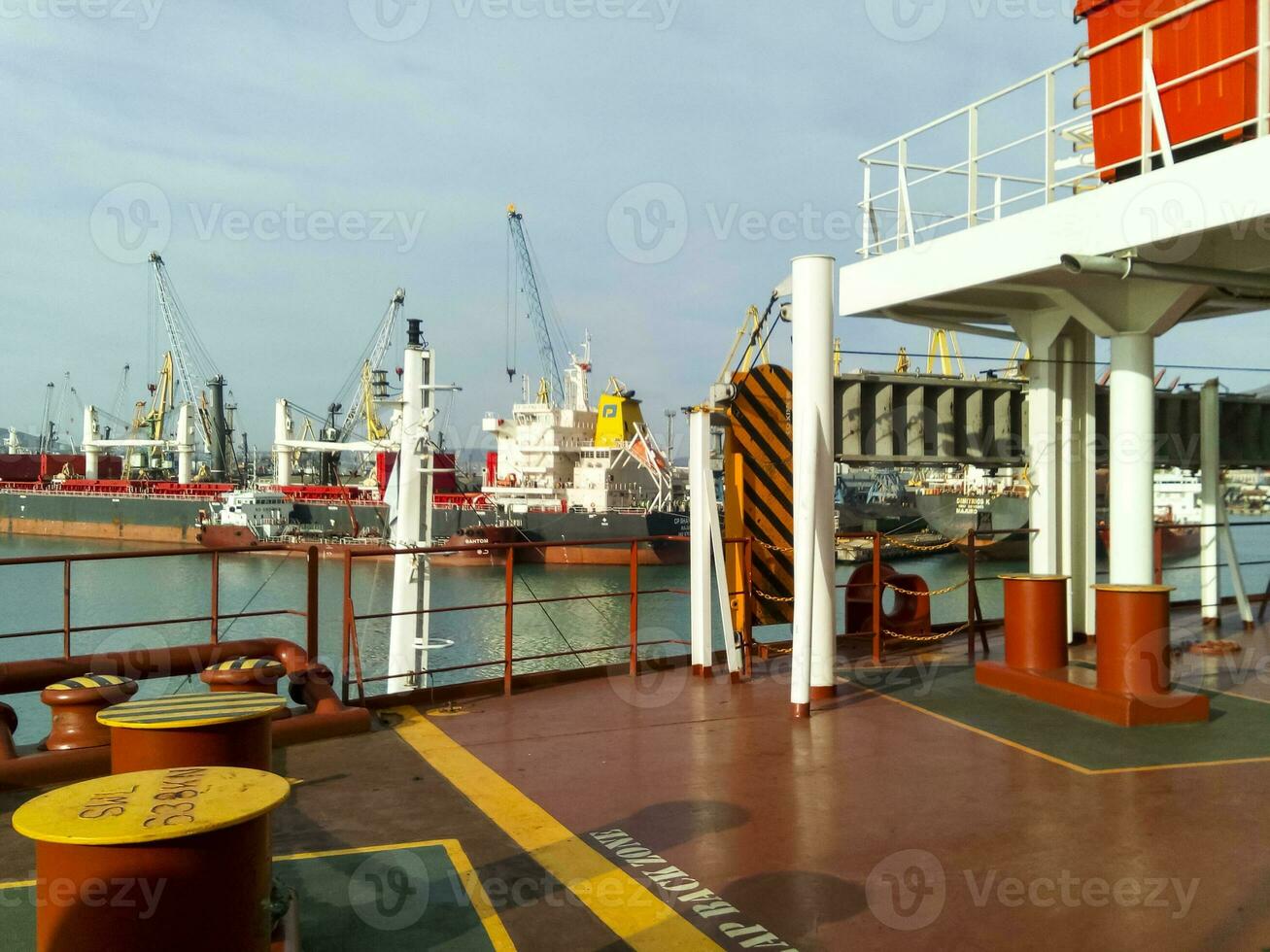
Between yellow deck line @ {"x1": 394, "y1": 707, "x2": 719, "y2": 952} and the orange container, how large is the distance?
544 centimetres

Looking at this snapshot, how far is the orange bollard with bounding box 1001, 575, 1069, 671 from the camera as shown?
6.47 meters

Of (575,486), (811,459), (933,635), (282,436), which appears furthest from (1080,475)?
(282,436)

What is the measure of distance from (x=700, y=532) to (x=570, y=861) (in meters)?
3.50

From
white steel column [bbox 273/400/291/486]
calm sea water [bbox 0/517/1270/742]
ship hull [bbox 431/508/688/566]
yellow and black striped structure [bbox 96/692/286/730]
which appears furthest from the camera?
white steel column [bbox 273/400/291/486]

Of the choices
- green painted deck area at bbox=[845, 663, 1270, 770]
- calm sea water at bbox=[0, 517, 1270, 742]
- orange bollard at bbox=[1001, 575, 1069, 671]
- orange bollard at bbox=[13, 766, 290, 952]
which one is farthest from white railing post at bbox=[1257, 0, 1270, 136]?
calm sea water at bbox=[0, 517, 1270, 742]

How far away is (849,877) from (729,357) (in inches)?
252

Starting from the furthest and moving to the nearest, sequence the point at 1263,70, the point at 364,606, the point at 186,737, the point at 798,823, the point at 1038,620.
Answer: the point at 364,606 < the point at 1038,620 < the point at 1263,70 < the point at 798,823 < the point at 186,737

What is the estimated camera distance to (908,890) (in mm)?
3537

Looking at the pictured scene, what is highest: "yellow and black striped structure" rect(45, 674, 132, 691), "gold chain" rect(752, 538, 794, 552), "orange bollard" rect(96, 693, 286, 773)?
"gold chain" rect(752, 538, 794, 552)

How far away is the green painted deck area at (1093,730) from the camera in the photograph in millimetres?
5191

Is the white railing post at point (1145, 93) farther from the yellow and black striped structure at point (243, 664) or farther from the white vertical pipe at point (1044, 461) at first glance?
the yellow and black striped structure at point (243, 664)

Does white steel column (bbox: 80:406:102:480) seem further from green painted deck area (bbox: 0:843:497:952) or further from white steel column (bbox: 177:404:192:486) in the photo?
green painted deck area (bbox: 0:843:497:952)

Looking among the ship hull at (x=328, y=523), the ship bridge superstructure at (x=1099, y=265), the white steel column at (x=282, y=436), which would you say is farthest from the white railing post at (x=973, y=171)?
the white steel column at (x=282, y=436)

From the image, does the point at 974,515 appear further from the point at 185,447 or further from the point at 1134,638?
the point at 185,447
